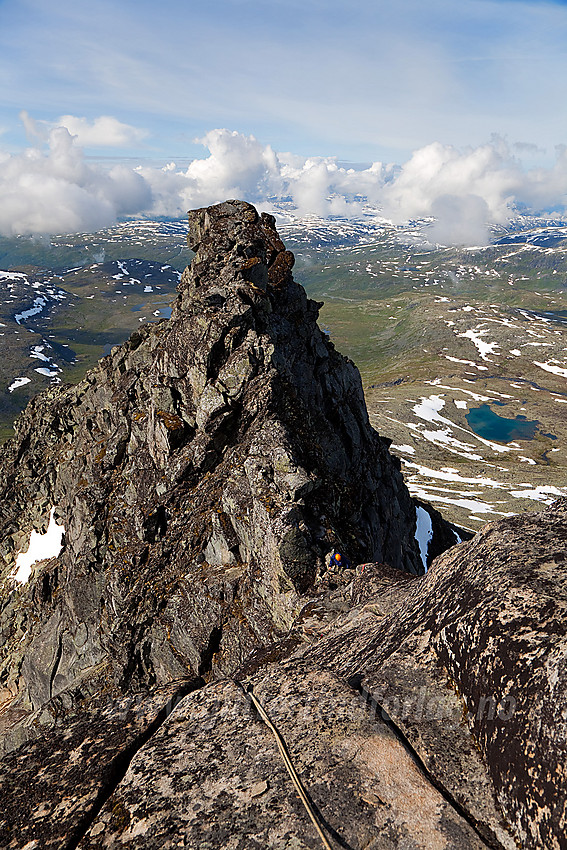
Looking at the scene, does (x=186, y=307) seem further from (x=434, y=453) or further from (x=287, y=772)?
(x=434, y=453)

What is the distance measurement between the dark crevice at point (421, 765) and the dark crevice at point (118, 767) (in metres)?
4.16

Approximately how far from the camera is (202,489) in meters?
29.3

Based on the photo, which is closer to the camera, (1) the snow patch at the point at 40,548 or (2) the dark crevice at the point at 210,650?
(2) the dark crevice at the point at 210,650

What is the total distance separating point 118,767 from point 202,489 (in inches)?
812

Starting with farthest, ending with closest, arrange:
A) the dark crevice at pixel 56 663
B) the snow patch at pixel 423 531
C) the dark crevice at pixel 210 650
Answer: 1. the snow patch at pixel 423 531
2. the dark crevice at pixel 56 663
3. the dark crevice at pixel 210 650

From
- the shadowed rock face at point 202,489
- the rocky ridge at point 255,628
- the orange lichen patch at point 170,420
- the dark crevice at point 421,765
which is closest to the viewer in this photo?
the dark crevice at point 421,765

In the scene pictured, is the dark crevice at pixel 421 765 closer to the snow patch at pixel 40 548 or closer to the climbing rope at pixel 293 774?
the climbing rope at pixel 293 774

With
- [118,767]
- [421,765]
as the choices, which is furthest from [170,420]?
[421,765]

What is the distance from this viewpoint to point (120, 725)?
33.0 ft

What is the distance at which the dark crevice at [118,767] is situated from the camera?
25.4 feet

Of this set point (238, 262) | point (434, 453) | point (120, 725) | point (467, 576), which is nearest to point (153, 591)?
point (120, 725)

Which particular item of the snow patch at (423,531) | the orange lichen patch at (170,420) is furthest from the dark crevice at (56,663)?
the snow patch at (423,531)

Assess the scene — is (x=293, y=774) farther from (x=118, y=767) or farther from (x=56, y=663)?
(x=56, y=663)

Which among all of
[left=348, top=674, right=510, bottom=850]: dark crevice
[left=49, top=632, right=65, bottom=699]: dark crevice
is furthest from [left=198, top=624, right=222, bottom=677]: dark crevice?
[left=49, top=632, right=65, bottom=699]: dark crevice
